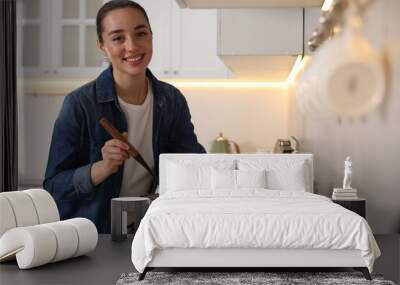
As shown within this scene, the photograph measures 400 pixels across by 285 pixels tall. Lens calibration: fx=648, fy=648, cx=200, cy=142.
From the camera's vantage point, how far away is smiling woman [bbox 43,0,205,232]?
15.7 feet

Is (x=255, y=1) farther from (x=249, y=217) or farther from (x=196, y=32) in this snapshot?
(x=196, y=32)

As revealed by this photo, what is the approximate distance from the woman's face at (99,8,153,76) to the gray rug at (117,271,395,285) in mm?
1962

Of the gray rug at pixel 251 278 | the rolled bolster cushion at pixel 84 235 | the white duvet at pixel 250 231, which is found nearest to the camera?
the gray rug at pixel 251 278

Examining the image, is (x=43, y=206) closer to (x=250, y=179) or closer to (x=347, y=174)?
(x=250, y=179)

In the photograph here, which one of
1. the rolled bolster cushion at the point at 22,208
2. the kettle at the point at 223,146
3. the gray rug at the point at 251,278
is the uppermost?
the kettle at the point at 223,146

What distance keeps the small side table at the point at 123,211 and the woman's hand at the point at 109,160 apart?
0.86 ft

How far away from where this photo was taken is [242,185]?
4.84 meters

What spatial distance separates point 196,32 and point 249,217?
3.60 metres

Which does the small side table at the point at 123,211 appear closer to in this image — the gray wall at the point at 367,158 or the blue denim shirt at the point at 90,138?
the blue denim shirt at the point at 90,138

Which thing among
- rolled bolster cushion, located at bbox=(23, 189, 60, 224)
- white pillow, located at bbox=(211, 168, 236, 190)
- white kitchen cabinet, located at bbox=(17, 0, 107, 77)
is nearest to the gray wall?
white pillow, located at bbox=(211, 168, 236, 190)

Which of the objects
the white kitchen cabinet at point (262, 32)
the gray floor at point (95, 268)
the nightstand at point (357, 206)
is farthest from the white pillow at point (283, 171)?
the white kitchen cabinet at point (262, 32)

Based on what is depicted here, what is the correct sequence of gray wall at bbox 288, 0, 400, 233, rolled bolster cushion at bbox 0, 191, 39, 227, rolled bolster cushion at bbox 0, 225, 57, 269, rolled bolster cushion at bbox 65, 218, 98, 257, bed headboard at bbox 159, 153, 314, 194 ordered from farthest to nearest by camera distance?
1. bed headboard at bbox 159, 153, 314, 194
2. gray wall at bbox 288, 0, 400, 233
3. rolled bolster cushion at bbox 65, 218, 98, 257
4. rolled bolster cushion at bbox 0, 191, 39, 227
5. rolled bolster cushion at bbox 0, 225, 57, 269

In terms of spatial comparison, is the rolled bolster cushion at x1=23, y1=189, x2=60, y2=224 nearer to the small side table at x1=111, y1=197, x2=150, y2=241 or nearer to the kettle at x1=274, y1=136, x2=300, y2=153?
the small side table at x1=111, y1=197, x2=150, y2=241

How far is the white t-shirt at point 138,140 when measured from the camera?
16.3 feet
